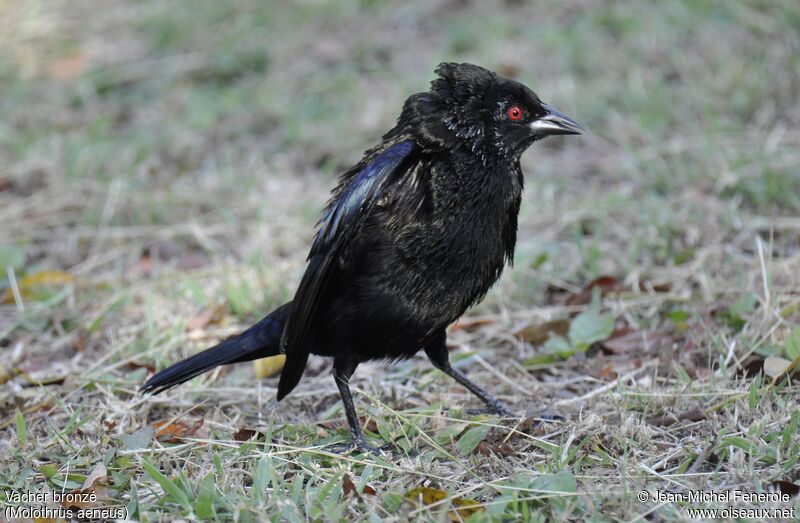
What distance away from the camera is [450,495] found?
2955 millimetres

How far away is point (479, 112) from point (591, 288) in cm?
140

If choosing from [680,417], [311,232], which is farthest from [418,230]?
[311,232]

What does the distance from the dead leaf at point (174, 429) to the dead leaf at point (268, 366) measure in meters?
0.54

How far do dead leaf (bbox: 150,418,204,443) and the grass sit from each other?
0.05 ft

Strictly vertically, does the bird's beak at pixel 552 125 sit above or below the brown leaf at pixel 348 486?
above

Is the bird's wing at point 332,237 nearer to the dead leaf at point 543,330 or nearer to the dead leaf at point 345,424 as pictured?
the dead leaf at point 345,424

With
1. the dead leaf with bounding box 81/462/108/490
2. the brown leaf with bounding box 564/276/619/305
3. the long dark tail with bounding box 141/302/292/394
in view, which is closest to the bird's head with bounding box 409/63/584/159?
the long dark tail with bounding box 141/302/292/394

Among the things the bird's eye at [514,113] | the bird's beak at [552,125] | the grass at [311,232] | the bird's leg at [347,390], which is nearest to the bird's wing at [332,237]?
the bird's leg at [347,390]

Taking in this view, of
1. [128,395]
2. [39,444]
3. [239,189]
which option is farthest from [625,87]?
[39,444]

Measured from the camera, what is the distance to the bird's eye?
3.58m

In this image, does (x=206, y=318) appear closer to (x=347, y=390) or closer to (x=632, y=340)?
(x=347, y=390)

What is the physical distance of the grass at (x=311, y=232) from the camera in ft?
10.4

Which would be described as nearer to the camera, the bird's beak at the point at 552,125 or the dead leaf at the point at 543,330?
the bird's beak at the point at 552,125

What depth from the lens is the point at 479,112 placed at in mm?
3535
